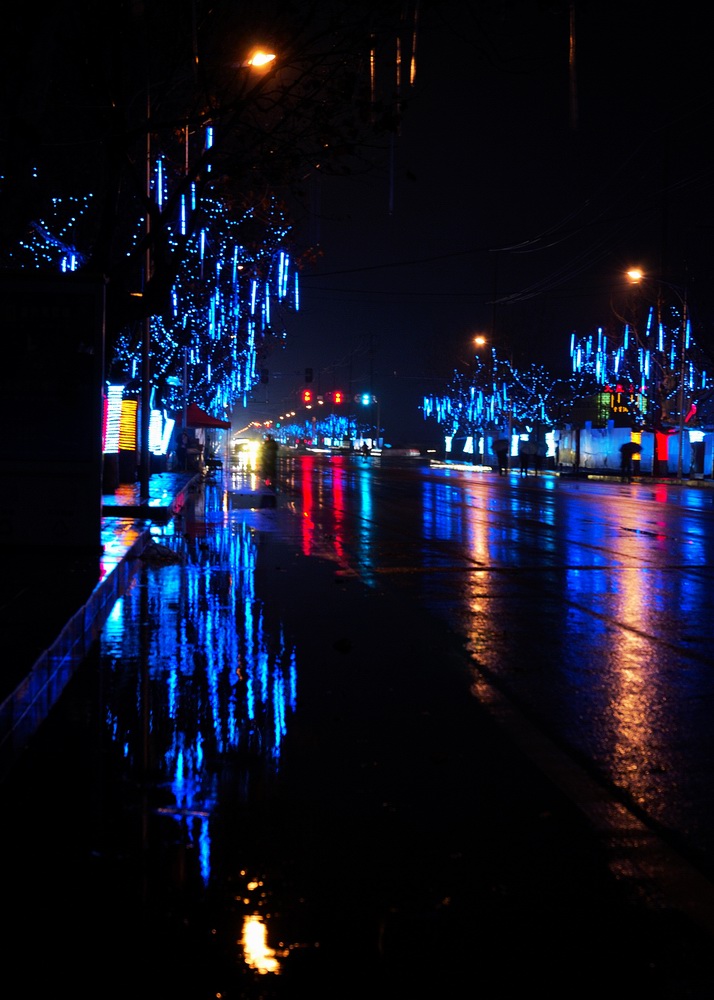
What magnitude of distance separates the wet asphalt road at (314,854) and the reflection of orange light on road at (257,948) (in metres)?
0.02

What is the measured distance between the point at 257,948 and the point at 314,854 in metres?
0.88

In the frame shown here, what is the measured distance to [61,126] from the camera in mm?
24219

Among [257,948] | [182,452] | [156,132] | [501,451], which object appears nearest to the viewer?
[257,948]

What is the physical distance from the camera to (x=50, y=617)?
A: 899cm

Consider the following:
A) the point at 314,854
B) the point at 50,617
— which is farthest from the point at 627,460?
the point at 314,854

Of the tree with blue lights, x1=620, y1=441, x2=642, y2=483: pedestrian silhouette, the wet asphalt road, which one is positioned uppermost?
the tree with blue lights

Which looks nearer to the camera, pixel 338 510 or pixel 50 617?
pixel 50 617

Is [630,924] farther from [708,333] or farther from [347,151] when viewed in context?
[708,333]

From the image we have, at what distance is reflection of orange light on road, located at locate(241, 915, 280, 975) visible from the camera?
138 inches

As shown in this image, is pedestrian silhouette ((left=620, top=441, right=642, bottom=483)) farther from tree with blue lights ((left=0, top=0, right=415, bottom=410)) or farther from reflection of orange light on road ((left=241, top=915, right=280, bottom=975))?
reflection of orange light on road ((left=241, top=915, right=280, bottom=975))

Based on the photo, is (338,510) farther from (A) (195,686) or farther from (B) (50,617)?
(A) (195,686)

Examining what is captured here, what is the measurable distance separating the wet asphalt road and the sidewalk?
17cm

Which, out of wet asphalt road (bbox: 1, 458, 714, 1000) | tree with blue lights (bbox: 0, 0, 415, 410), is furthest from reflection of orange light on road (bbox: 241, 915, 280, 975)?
tree with blue lights (bbox: 0, 0, 415, 410)

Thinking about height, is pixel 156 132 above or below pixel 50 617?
above
